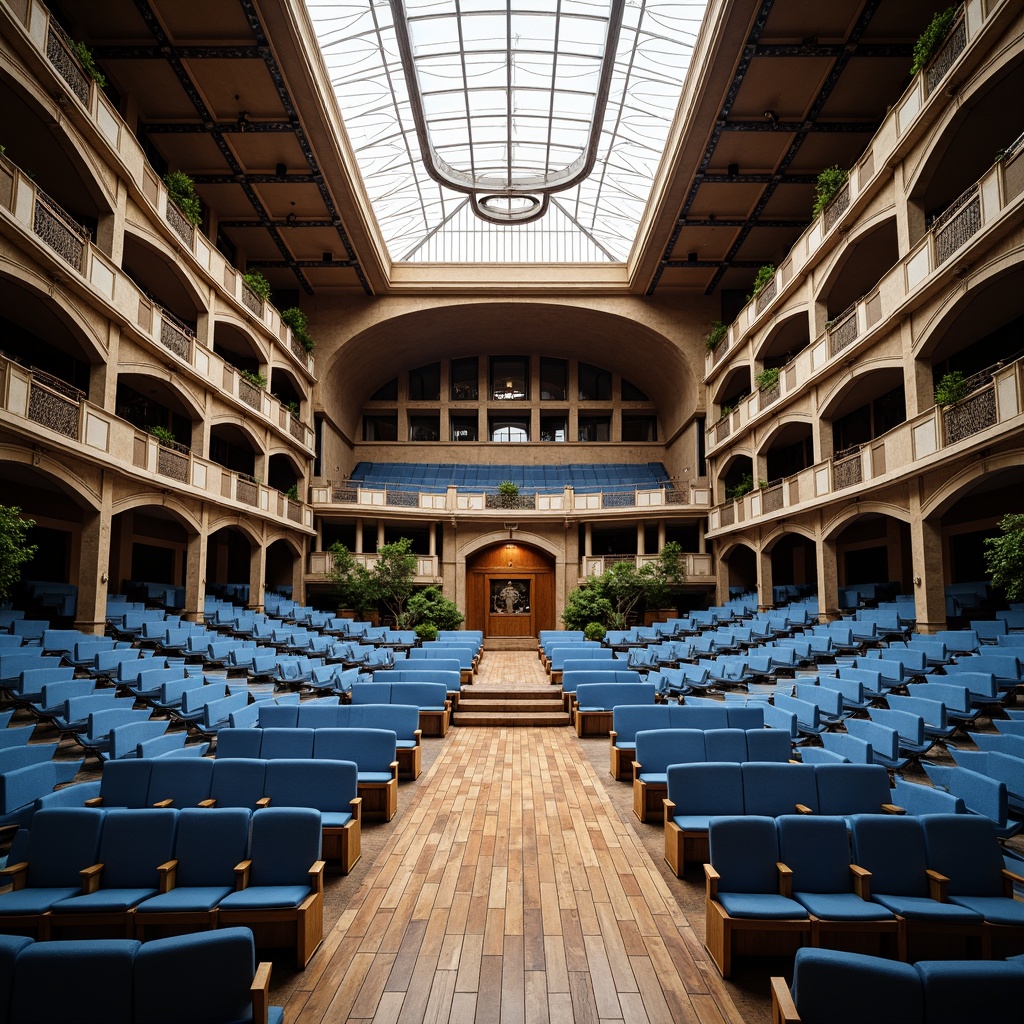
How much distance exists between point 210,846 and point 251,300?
64.6 feet

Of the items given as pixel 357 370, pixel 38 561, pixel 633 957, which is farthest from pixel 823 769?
pixel 357 370

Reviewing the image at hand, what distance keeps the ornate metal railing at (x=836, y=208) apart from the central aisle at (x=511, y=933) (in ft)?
51.0

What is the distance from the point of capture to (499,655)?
874 inches

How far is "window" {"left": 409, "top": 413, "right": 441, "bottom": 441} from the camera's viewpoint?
108 feet

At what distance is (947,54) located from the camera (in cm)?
1137

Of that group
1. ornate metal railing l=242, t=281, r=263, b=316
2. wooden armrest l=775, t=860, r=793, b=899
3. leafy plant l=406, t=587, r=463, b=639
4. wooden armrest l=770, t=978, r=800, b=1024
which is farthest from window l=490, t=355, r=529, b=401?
wooden armrest l=770, t=978, r=800, b=1024

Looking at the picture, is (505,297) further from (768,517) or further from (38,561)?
(38,561)

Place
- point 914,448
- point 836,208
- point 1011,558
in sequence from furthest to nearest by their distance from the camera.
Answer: point 836,208, point 914,448, point 1011,558

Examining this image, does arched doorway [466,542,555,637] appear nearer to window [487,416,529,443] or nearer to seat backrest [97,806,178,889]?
window [487,416,529,443]

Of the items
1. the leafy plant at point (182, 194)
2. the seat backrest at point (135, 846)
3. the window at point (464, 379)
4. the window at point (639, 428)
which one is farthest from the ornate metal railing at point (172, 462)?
the window at point (639, 428)

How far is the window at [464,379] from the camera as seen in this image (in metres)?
33.1

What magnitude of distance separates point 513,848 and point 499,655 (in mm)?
16765

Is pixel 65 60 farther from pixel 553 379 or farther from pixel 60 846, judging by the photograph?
pixel 553 379

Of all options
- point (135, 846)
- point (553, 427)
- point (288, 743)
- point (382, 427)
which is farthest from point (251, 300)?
point (135, 846)
